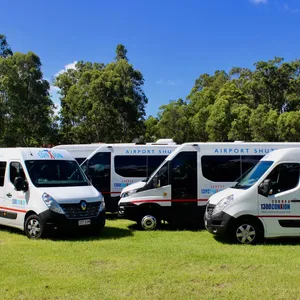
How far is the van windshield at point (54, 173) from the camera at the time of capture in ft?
31.0

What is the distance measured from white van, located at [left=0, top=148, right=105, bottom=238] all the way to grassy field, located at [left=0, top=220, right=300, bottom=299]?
464 mm

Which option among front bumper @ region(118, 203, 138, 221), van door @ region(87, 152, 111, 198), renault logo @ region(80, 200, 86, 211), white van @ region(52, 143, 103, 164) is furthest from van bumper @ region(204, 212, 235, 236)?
white van @ region(52, 143, 103, 164)

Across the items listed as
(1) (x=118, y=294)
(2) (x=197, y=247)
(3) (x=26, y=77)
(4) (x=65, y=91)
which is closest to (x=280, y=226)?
(2) (x=197, y=247)

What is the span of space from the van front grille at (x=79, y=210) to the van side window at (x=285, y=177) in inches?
163

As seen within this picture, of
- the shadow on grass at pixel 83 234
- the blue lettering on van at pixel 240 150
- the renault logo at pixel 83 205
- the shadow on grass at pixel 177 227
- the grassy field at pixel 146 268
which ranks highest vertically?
the blue lettering on van at pixel 240 150

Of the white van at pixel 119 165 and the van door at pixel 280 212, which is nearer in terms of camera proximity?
the van door at pixel 280 212

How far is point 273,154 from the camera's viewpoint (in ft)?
29.0

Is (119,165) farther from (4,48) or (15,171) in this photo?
(4,48)

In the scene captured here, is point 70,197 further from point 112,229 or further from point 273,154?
point 273,154

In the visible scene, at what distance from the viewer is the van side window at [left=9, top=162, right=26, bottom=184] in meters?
9.66

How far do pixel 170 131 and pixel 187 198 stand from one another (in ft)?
120

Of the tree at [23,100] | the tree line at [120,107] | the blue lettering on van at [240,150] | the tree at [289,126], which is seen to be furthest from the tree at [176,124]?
the blue lettering on van at [240,150]

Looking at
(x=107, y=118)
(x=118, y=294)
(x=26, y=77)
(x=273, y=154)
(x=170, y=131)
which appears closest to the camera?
(x=118, y=294)

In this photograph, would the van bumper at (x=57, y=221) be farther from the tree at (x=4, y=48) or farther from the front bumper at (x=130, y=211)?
the tree at (x=4, y=48)
